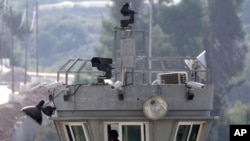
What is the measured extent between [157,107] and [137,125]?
684mm

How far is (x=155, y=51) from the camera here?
141125 millimetres

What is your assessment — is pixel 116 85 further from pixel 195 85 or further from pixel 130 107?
pixel 195 85

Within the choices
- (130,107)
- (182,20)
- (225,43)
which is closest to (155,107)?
(130,107)

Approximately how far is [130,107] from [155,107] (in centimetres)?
61

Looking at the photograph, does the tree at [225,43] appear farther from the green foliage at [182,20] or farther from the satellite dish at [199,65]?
the satellite dish at [199,65]

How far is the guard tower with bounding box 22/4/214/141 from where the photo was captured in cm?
3077

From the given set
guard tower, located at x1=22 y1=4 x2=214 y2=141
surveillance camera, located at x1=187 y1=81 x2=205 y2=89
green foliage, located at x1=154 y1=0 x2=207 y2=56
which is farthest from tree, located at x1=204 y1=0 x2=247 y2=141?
surveillance camera, located at x1=187 y1=81 x2=205 y2=89

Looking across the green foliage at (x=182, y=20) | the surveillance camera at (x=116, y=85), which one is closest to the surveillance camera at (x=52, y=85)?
the surveillance camera at (x=116, y=85)

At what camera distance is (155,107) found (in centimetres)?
3047

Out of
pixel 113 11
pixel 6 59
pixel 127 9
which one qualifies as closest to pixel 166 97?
pixel 127 9

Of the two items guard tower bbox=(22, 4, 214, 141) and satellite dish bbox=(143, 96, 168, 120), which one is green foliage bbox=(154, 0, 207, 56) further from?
satellite dish bbox=(143, 96, 168, 120)

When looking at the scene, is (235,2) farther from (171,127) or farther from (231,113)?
(171,127)

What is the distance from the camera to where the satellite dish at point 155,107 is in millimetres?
30406

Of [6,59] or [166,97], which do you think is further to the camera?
[6,59]
